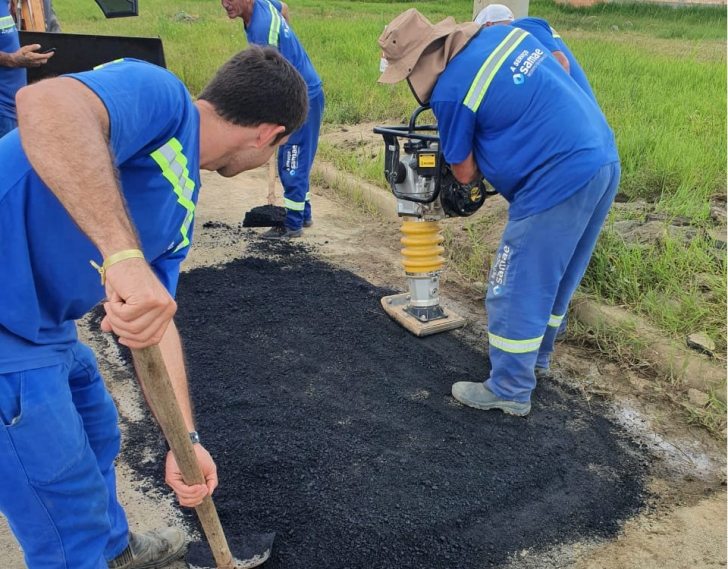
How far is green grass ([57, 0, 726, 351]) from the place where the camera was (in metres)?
3.79

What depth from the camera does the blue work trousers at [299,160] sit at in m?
5.02

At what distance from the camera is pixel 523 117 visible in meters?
2.70

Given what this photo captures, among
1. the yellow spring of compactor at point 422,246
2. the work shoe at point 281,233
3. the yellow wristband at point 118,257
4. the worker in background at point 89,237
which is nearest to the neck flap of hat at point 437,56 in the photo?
the yellow spring of compactor at point 422,246

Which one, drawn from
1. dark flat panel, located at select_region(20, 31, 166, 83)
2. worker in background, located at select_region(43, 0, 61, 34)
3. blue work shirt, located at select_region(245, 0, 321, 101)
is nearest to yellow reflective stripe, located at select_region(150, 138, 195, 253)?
blue work shirt, located at select_region(245, 0, 321, 101)

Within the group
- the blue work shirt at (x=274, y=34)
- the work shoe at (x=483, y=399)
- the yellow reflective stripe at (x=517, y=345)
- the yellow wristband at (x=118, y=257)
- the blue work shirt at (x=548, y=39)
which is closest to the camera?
the yellow wristband at (x=118, y=257)

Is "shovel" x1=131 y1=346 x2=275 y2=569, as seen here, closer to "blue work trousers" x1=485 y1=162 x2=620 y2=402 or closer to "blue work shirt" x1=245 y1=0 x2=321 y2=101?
"blue work trousers" x1=485 y1=162 x2=620 y2=402

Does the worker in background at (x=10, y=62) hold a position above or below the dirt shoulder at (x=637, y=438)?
above

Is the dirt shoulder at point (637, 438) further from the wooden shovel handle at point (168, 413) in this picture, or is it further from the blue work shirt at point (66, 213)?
the blue work shirt at point (66, 213)

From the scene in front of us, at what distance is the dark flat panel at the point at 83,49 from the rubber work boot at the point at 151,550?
13.6 feet

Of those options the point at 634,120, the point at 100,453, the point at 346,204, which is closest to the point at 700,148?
the point at 634,120

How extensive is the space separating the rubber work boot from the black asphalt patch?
217 mm

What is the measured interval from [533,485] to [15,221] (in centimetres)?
218

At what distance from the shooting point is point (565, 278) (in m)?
3.15

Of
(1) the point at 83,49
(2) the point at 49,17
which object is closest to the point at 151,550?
(1) the point at 83,49
